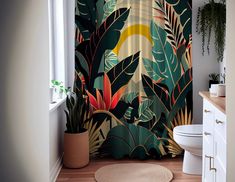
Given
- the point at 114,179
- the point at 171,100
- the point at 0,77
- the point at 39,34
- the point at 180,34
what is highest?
the point at 180,34

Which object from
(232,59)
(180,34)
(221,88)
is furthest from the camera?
(180,34)

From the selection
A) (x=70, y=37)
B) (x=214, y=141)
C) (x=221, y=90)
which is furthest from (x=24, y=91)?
(x=70, y=37)

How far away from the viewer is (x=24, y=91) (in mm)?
1063

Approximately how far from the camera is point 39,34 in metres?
1.05

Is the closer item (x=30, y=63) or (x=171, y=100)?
(x=30, y=63)

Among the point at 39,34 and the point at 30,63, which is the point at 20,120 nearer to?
the point at 30,63

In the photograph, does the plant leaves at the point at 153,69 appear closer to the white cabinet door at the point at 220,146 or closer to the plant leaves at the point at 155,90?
the plant leaves at the point at 155,90

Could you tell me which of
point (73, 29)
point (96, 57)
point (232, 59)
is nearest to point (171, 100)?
point (96, 57)

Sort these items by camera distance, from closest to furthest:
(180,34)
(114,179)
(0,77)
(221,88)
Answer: (0,77) < (221,88) < (114,179) < (180,34)

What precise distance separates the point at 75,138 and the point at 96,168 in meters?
0.40

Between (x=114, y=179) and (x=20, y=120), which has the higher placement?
(x=20, y=120)

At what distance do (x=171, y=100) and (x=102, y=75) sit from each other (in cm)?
81

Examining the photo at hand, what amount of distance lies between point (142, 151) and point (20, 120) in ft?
8.24

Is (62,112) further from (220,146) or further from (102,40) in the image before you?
(220,146)
